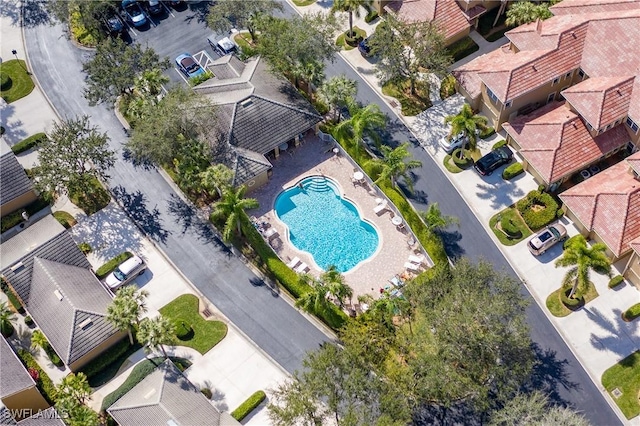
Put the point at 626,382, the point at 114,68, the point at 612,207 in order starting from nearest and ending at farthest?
the point at 626,382 < the point at 612,207 < the point at 114,68

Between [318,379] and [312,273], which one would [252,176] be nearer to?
[312,273]

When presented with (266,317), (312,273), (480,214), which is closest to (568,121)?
(480,214)

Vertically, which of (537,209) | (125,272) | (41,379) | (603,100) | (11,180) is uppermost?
(11,180)

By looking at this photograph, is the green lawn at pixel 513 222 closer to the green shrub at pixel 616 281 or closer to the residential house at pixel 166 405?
the green shrub at pixel 616 281

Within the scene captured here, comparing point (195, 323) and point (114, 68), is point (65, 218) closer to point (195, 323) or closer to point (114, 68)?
point (114, 68)

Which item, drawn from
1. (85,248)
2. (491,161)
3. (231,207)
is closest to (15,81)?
(85,248)
